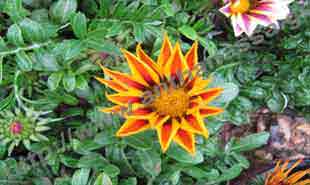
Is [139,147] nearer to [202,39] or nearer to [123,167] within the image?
[123,167]

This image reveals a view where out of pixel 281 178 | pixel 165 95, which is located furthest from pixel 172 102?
pixel 281 178

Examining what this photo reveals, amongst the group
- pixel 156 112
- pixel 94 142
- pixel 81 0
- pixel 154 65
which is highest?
pixel 81 0

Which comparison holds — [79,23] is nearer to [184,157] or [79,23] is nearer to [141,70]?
[141,70]

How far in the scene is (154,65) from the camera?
5.23ft

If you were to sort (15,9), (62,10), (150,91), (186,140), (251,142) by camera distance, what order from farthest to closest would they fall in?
(251,142)
(62,10)
(15,9)
(150,91)
(186,140)

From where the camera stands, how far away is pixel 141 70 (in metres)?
1.58

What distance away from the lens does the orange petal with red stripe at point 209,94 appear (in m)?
1.55

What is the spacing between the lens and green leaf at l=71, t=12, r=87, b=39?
1.78 meters

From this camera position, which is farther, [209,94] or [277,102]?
[277,102]

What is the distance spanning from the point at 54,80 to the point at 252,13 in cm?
65

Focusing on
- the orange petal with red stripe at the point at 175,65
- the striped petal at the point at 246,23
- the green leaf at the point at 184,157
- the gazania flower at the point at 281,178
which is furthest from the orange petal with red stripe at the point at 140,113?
the gazania flower at the point at 281,178

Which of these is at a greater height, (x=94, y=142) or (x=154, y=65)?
(x=154, y=65)

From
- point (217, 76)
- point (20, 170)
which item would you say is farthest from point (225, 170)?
point (20, 170)

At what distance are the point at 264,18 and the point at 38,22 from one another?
2.31 feet
